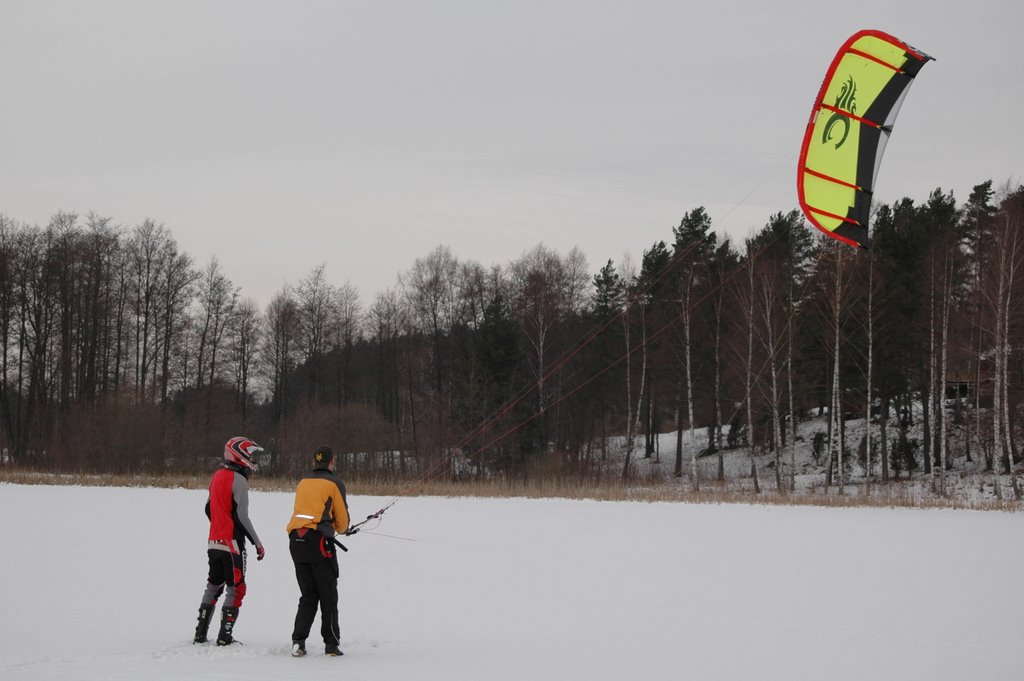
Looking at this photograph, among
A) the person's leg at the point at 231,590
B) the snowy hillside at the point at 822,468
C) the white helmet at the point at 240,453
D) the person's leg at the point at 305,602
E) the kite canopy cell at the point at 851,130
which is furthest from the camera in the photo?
the snowy hillside at the point at 822,468

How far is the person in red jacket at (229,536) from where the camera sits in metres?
6.73

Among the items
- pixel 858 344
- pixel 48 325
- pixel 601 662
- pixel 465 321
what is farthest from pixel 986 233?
pixel 48 325

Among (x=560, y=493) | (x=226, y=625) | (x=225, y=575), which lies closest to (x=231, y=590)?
(x=225, y=575)

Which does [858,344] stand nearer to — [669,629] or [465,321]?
[465,321]

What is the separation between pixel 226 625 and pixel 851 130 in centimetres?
661

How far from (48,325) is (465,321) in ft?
73.2

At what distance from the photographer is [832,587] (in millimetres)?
10438

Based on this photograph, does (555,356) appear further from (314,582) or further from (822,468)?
(314,582)

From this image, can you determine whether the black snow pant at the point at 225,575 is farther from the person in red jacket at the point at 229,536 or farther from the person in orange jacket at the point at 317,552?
the person in orange jacket at the point at 317,552

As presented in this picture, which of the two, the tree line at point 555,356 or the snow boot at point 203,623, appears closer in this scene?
the snow boot at point 203,623

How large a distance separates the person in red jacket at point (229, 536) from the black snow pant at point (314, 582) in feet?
1.26

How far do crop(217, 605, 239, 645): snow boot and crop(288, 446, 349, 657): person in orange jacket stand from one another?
500 mm

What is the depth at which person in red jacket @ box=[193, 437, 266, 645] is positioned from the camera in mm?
6727

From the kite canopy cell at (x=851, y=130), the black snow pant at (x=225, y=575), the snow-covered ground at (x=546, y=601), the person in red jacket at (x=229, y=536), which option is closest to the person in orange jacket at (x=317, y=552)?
the snow-covered ground at (x=546, y=601)
